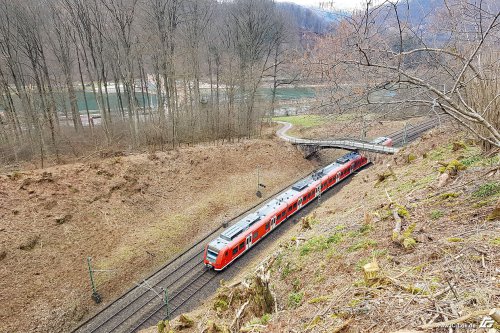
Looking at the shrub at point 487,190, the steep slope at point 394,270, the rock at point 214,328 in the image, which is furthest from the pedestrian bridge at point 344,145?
the rock at point 214,328

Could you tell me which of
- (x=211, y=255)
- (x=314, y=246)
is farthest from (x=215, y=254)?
(x=314, y=246)

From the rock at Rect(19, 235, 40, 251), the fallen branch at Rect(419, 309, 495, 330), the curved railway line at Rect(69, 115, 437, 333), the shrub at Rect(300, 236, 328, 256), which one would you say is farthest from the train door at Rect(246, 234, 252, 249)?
the fallen branch at Rect(419, 309, 495, 330)

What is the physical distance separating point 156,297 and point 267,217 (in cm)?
803

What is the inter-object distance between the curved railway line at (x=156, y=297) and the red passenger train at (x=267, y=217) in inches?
38.8

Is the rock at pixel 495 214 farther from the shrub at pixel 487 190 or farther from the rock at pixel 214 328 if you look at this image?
the rock at pixel 214 328

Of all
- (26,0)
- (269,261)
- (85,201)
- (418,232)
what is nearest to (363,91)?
(418,232)

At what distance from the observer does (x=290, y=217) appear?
74.6 feet

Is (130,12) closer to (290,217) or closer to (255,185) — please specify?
(255,185)

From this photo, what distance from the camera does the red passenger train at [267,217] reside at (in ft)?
56.6

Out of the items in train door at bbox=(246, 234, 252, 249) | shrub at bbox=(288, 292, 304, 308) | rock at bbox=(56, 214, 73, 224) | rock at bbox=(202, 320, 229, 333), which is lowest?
train door at bbox=(246, 234, 252, 249)

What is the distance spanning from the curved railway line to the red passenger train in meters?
0.99

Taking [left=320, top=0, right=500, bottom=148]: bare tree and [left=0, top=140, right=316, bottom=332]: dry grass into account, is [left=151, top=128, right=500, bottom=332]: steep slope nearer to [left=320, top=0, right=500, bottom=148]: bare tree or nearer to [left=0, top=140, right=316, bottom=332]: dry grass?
[left=320, top=0, right=500, bottom=148]: bare tree

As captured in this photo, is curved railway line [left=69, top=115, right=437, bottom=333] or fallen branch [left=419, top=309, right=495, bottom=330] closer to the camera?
fallen branch [left=419, top=309, right=495, bottom=330]

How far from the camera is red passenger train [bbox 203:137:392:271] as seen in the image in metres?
17.3
